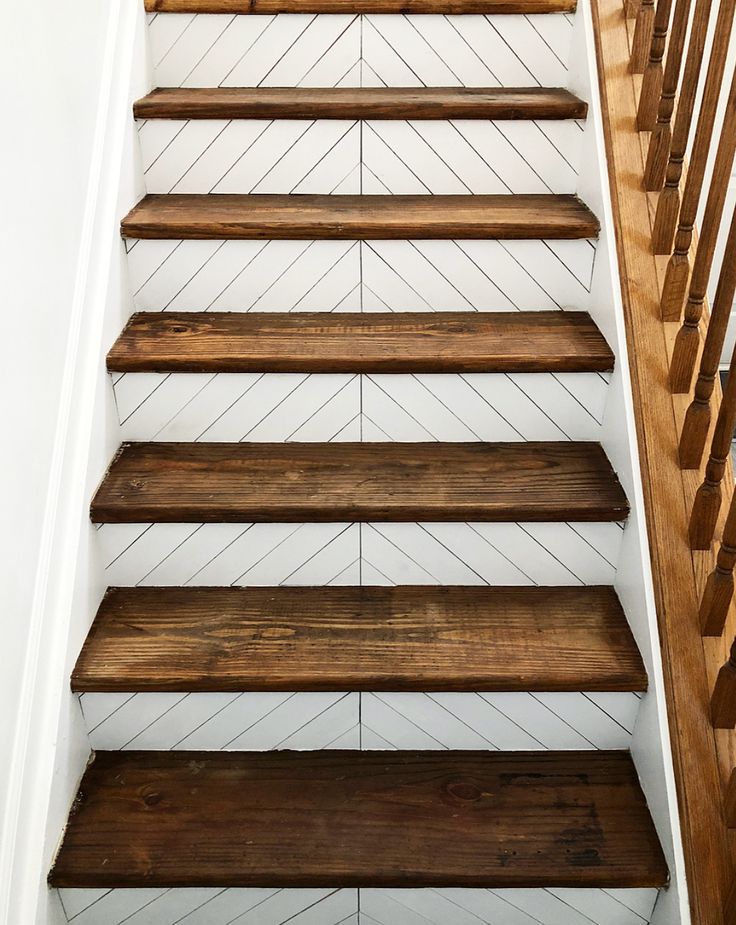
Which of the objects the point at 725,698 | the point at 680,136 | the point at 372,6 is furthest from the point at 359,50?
the point at 725,698

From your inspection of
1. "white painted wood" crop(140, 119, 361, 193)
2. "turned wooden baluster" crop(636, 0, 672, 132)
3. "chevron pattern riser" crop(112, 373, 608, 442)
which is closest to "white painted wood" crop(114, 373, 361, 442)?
"chevron pattern riser" crop(112, 373, 608, 442)

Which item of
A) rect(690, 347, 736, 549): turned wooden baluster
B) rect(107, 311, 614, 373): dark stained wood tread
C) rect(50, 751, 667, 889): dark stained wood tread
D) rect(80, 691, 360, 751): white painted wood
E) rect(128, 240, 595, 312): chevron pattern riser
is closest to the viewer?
rect(690, 347, 736, 549): turned wooden baluster

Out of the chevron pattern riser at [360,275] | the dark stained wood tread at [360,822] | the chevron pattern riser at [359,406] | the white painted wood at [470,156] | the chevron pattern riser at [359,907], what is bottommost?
the chevron pattern riser at [359,907]

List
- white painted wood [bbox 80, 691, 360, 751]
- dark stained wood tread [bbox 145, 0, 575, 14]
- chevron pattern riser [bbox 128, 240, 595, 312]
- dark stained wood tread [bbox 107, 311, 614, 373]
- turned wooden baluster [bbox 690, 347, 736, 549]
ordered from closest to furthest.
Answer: turned wooden baluster [bbox 690, 347, 736, 549], white painted wood [bbox 80, 691, 360, 751], dark stained wood tread [bbox 107, 311, 614, 373], chevron pattern riser [bbox 128, 240, 595, 312], dark stained wood tread [bbox 145, 0, 575, 14]

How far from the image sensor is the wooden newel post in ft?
4.03

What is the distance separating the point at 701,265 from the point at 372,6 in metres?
0.98

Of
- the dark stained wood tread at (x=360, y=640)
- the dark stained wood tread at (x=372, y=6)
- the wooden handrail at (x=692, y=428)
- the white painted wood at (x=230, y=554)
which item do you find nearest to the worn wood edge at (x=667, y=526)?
the wooden handrail at (x=692, y=428)

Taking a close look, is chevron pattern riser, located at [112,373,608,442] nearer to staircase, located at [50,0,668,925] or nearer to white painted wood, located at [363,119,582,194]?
staircase, located at [50,0,668,925]

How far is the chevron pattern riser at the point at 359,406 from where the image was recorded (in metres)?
1.61

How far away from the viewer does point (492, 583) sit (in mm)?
1598

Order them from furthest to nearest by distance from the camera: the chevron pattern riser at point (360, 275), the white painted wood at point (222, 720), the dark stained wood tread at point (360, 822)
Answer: the chevron pattern riser at point (360, 275), the white painted wood at point (222, 720), the dark stained wood tread at point (360, 822)

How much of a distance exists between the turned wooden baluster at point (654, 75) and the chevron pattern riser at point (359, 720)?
3.48 feet

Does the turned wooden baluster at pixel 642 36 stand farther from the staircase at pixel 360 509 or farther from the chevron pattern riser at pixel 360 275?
the chevron pattern riser at pixel 360 275

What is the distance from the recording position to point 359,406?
5.37 feet
